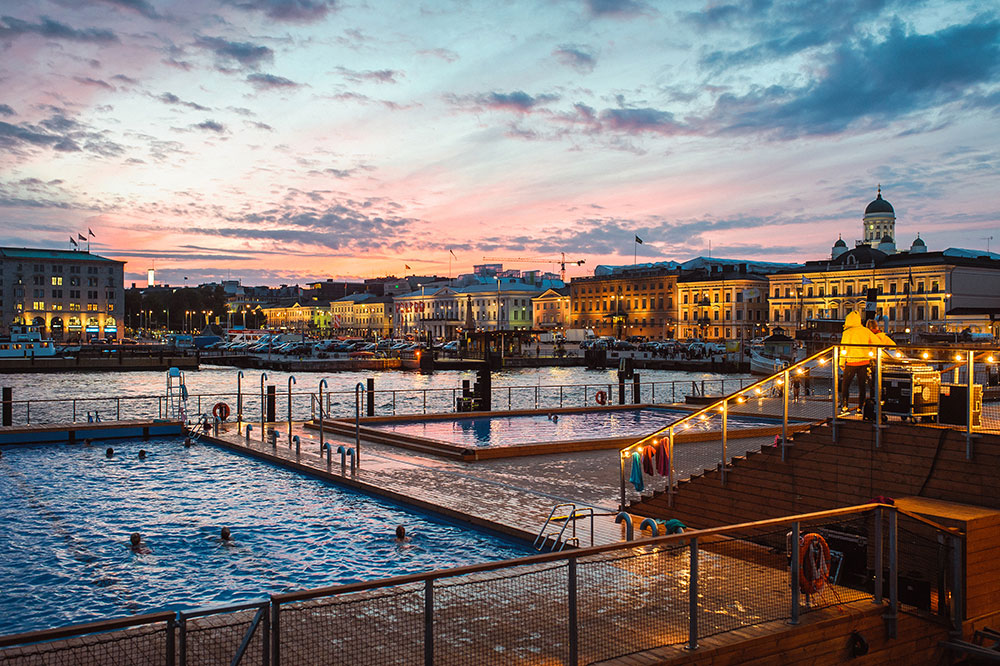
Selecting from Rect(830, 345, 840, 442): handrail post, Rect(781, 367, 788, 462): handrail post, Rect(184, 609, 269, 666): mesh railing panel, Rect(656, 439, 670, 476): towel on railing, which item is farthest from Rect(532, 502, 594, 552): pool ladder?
Rect(184, 609, 269, 666): mesh railing panel

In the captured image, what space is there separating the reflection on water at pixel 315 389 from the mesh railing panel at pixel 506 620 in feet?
94.8

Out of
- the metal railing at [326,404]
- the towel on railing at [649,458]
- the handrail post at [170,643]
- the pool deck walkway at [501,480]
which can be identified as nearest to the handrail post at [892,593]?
the pool deck walkway at [501,480]

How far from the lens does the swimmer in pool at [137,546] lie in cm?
1556

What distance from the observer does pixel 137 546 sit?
15812 millimetres

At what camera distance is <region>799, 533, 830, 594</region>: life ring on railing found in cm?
916

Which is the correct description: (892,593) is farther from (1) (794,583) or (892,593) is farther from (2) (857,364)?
(2) (857,364)

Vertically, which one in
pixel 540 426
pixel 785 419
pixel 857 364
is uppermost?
pixel 857 364

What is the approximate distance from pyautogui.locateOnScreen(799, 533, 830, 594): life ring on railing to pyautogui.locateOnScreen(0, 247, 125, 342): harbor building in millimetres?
170792

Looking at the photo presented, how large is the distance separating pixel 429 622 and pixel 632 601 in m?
2.38

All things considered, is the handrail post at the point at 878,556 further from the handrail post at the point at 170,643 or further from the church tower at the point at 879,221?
the church tower at the point at 879,221

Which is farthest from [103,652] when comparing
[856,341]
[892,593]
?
[856,341]

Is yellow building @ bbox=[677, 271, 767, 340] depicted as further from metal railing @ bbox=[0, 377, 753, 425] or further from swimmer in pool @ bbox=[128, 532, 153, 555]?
swimmer in pool @ bbox=[128, 532, 153, 555]

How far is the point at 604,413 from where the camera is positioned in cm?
3853

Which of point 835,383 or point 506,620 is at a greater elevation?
point 835,383
